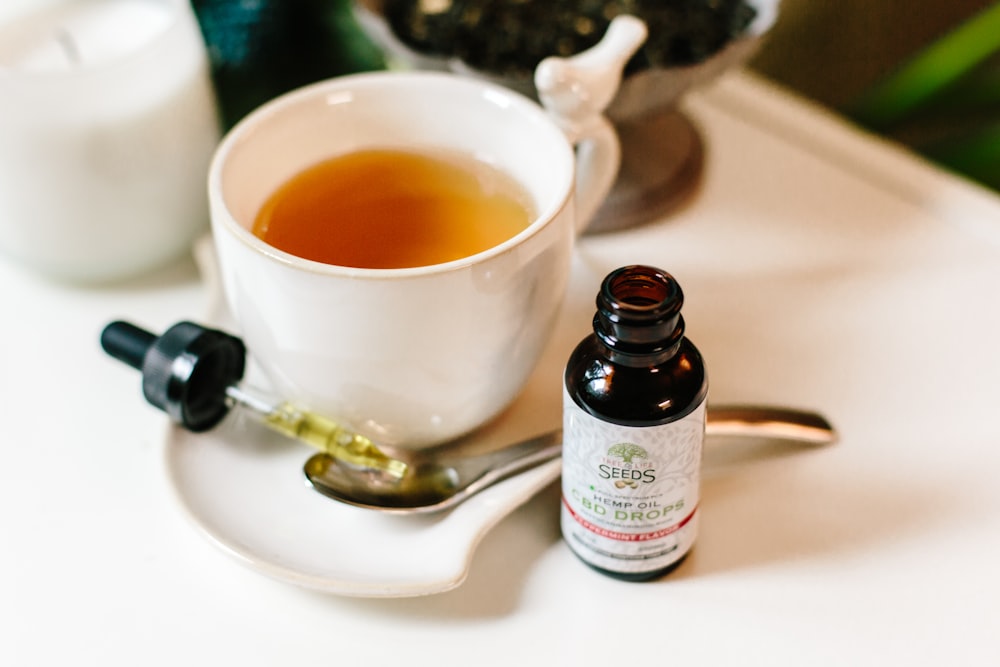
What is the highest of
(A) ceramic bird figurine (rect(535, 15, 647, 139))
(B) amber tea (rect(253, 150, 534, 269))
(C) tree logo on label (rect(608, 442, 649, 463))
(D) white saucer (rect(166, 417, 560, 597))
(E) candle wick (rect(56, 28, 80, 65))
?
(A) ceramic bird figurine (rect(535, 15, 647, 139))

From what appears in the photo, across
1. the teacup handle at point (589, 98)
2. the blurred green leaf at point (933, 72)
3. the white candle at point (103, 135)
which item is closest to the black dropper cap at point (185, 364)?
the white candle at point (103, 135)

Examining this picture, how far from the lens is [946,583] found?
0.48 metres

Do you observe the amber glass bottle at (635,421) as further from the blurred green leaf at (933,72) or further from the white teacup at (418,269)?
the blurred green leaf at (933,72)

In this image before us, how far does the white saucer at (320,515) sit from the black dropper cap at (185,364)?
17 millimetres

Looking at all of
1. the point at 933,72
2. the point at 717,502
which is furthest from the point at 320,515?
the point at 933,72

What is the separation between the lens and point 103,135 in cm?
60

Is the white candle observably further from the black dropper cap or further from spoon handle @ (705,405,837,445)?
spoon handle @ (705,405,837,445)

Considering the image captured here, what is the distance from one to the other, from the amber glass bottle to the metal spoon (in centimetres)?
5

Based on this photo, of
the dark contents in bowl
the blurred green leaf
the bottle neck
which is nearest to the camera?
the bottle neck

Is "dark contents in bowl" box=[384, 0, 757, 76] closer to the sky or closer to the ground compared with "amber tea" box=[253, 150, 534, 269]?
closer to the sky

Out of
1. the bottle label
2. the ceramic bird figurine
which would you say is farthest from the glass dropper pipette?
the ceramic bird figurine

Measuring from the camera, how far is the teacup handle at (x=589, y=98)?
0.52 meters

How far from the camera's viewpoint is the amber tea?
53cm

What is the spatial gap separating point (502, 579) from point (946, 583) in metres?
0.22
